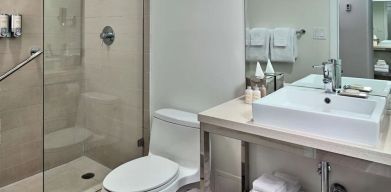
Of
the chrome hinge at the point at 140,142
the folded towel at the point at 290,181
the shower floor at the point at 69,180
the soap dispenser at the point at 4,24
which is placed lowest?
the shower floor at the point at 69,180

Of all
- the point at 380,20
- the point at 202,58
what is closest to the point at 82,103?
the point at 202,58

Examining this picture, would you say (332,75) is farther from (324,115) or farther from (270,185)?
(270,185)

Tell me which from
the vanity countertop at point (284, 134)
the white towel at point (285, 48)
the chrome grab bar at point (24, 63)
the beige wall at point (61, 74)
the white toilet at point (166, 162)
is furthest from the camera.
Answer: the chrome grab bar at point (24, 63)

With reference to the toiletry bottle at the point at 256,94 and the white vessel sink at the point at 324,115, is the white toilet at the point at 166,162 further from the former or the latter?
the white vessel sink at the point at 324,115

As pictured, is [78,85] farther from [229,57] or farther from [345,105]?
[345,105]

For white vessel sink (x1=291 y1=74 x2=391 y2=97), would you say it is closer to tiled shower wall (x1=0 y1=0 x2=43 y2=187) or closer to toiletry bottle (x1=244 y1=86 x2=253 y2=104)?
toiletry bottle (x1=244 y1=86 x2=253 y2=104)

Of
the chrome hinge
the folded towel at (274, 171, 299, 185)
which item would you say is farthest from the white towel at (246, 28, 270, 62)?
the chrome hinge

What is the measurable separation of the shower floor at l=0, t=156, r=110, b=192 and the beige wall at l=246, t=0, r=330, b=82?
4.76 feet

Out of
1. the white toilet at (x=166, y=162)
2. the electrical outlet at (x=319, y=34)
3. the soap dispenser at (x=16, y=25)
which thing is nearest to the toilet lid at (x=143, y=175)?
the white toilet at (x=166, y=162)

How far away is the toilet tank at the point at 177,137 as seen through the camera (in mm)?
1787

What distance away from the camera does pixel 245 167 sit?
175cm

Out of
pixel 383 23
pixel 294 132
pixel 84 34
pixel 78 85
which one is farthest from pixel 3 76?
pixel 383 23

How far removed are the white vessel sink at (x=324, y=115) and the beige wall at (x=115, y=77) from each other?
1256 millimetres

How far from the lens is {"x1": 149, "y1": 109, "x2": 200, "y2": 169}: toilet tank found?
5.86ft
